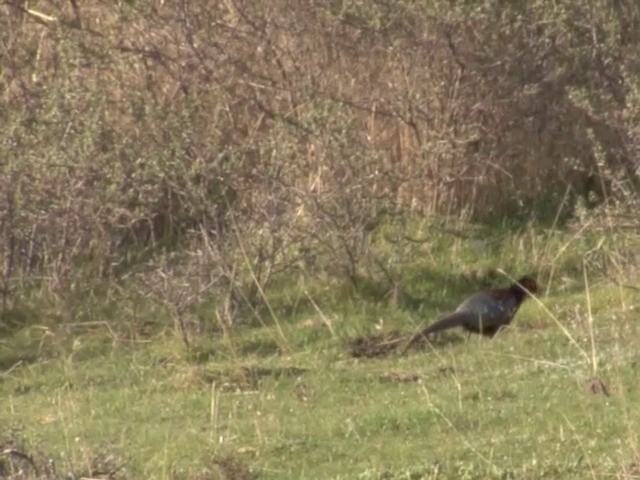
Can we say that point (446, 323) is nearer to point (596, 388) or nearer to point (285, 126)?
point (596, 388)

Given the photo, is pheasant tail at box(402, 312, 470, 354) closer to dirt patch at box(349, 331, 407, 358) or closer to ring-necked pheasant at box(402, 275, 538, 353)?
ring-necked pheasant at box(402, 275, 538, 353)

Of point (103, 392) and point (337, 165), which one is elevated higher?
point (337, 165)

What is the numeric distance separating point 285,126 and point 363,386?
11.2ft

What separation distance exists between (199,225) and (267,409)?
11.0 feet

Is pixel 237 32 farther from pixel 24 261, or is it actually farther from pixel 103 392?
pixel 103 392

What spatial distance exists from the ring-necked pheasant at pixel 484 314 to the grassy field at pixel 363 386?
0.09 m

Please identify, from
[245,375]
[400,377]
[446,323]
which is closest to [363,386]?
[400,377]

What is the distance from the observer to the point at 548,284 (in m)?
11.8

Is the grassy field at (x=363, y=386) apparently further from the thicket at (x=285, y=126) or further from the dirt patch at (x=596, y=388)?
the thicket at (x=285, y=126)

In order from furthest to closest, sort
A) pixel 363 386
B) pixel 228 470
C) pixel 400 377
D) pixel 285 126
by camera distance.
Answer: pixel 285 126 → pixel 400 377 → pixel 363 386 → pixel 228 470

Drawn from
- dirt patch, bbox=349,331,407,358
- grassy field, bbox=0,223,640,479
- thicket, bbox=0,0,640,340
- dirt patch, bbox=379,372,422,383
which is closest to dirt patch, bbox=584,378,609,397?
grassy field, bbox=0,223,640,479

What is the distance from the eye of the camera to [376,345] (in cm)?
1065

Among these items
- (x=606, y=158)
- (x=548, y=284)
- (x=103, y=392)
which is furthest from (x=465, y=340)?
(x=606, y=158)

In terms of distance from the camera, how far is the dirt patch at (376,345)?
10508mm
